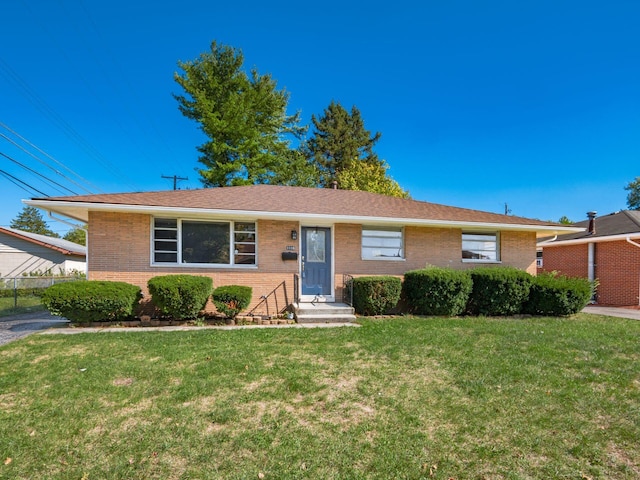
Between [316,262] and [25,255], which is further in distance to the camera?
[25,255]

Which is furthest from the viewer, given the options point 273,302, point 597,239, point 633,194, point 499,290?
point 633,194

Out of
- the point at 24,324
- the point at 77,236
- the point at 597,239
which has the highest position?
the point at 77,236

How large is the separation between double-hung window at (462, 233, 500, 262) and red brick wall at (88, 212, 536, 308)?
0.21 m

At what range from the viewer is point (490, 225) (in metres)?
10.6

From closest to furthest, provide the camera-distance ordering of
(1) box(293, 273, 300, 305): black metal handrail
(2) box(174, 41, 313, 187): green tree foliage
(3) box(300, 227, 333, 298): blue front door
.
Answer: (1) box(293, 273, 300, 305): black metal handrail → (3) box(300, 227, 333, 298): blue front door → (2) box(174, 41, 313, 187): green tree foliage

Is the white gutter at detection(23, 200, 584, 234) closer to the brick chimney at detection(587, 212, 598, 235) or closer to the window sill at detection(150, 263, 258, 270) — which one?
the window sill at detection(150, 263, 258, 270)

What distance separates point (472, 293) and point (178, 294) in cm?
784

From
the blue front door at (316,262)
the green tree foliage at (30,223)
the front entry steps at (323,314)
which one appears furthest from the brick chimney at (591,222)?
the green tree foliage at (30,223)

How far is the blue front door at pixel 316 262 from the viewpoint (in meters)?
10.0

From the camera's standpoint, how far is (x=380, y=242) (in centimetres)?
1051

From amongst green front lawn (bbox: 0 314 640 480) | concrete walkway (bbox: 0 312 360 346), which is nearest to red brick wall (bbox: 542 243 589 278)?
green front lawn (bbox: 0 314 640 480)

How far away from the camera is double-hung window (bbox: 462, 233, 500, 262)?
36.6ft

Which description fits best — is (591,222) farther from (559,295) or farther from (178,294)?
(178,294)

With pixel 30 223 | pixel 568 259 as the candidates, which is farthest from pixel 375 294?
pixel 30 223
